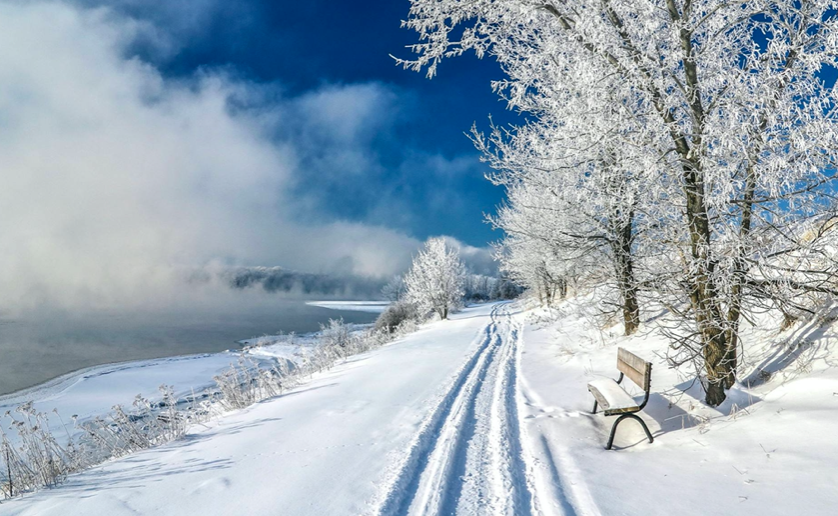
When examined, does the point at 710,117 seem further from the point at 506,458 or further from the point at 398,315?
the point at 398,315

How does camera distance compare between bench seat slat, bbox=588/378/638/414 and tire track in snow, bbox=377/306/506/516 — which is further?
bench seat slat, bbox=588/378/638/414

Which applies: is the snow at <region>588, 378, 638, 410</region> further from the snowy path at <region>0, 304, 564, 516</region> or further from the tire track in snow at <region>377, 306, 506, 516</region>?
the tire track in snow at <region>377, 306, 506, 516</region>

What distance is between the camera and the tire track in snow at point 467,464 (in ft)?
10.8

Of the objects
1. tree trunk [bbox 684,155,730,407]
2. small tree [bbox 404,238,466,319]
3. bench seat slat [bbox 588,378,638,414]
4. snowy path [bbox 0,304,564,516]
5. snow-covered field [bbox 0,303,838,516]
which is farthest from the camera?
small tree [bbox 404,238,466,319]

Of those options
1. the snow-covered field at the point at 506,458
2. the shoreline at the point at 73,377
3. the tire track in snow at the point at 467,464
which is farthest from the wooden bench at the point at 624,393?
the shoreline at the point at 73,377

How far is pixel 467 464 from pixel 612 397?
6.45ft

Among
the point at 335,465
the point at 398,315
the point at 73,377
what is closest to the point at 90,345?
the point at 73,377

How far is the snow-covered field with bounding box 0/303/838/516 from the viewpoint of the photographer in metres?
3.25

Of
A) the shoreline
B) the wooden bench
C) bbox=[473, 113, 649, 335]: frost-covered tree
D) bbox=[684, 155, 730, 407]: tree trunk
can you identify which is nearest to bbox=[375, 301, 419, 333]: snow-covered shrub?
the shoreline

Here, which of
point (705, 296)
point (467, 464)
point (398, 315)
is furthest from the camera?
point (398, 315)

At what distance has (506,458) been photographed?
4.20 metres

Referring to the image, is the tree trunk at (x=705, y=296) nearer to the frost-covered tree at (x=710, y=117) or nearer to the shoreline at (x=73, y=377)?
the frost-covered tree at (x=710, y=117)

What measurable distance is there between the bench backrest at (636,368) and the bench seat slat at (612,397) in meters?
0.23

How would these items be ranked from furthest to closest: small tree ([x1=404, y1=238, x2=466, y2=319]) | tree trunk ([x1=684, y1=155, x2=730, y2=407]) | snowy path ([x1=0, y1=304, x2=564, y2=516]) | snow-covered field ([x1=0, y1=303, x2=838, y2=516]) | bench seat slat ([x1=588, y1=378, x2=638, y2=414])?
small tree ([x1=404, y1=238, x2=466, y2=319])
tree trunk ([x1=684, y1=155, x2=730, y2=407])
bench seat slat ([x1=588, y1=378, x2=638, y2=414])
snowy path ([x1=0, y1=304, x2=564, y2=516])
snow-covered field ([x1=0, y1=303, x2=838, y2=516])
